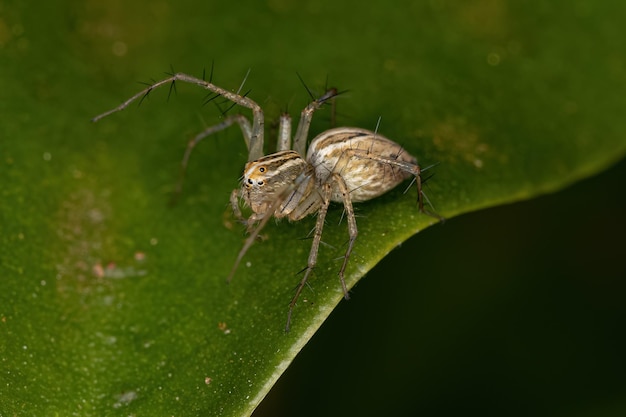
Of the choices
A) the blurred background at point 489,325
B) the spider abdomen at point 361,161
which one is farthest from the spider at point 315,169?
the blurred background at point 489,325

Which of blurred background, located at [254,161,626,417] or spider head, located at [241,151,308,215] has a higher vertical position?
spider head, located at [241,151,308,215]

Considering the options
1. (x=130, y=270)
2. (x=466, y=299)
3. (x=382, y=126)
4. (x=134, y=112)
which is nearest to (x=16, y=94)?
(x=134, y=112)

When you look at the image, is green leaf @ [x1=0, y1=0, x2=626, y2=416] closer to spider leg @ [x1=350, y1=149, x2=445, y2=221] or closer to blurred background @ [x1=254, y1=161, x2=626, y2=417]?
spider leg @ [x1=350, y1=149, x2=445, y2=221]

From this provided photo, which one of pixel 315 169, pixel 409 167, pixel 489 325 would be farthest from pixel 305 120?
pixel 489 325

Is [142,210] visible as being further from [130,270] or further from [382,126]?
[382,126]

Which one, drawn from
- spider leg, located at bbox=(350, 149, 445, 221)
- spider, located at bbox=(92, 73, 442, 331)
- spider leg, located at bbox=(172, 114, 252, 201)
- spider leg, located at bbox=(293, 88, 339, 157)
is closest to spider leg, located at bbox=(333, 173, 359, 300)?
spider, located at bbox=(92, 73, 442, 331)

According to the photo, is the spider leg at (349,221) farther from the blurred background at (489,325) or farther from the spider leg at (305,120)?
the blurred background at (489,325)
